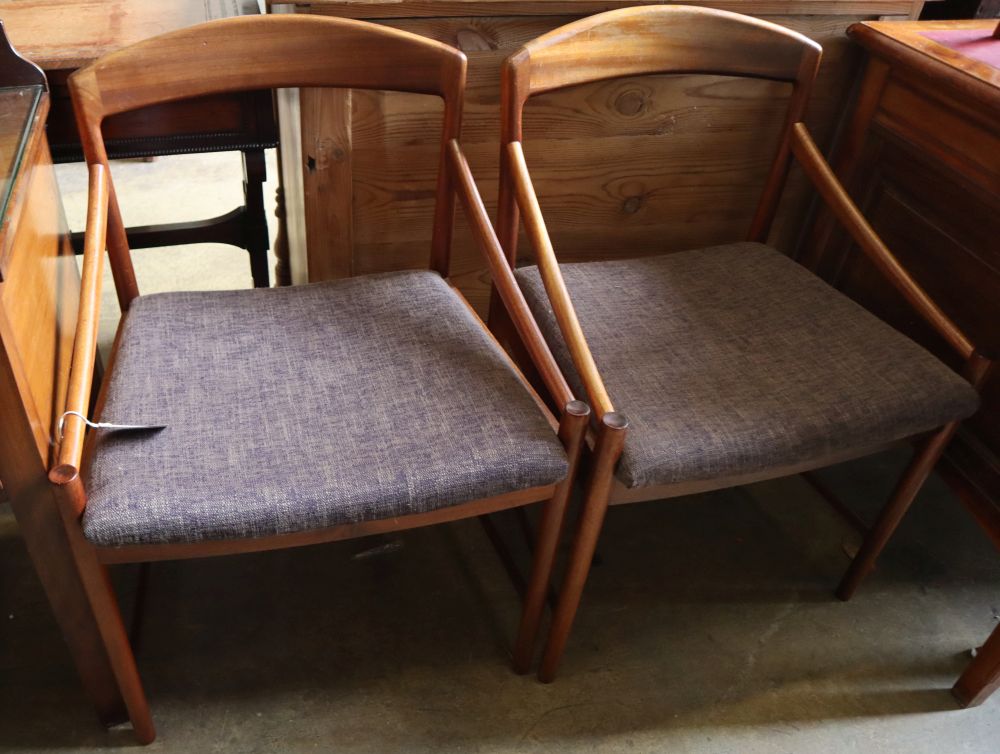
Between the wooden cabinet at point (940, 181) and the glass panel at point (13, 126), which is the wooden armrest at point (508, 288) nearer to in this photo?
the glass panel at point (13, 126)

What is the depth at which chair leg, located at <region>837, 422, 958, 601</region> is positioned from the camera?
115cm

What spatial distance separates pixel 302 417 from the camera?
95 cm

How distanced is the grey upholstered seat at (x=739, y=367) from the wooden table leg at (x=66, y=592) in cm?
61

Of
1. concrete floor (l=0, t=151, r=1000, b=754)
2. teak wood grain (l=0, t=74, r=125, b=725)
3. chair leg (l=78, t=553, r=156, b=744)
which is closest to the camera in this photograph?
teak wood grain (l=0, t=74, r=125, b=725)

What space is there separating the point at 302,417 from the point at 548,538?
0.34m

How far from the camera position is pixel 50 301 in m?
0.98

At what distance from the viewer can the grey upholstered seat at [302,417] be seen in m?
0.85

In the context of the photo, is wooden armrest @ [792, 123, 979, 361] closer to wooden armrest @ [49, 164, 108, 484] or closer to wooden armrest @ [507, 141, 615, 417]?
wooden armrest @ [507, 141, 615, 417]

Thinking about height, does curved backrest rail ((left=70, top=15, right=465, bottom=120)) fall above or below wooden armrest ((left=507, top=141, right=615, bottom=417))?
above

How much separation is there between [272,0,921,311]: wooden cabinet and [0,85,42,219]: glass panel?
36 cm

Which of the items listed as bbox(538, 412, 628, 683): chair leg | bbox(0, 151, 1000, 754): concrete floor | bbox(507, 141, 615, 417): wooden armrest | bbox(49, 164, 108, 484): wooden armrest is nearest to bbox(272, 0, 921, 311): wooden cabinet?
bbox(507, 141, 615, 417): wooden armrest

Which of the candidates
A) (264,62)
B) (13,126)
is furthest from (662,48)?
(13,126)

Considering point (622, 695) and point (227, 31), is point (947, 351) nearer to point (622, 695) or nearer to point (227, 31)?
point (622, 695)

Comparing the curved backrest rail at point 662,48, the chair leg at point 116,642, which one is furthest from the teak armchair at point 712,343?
the chair leg at point 116,642
